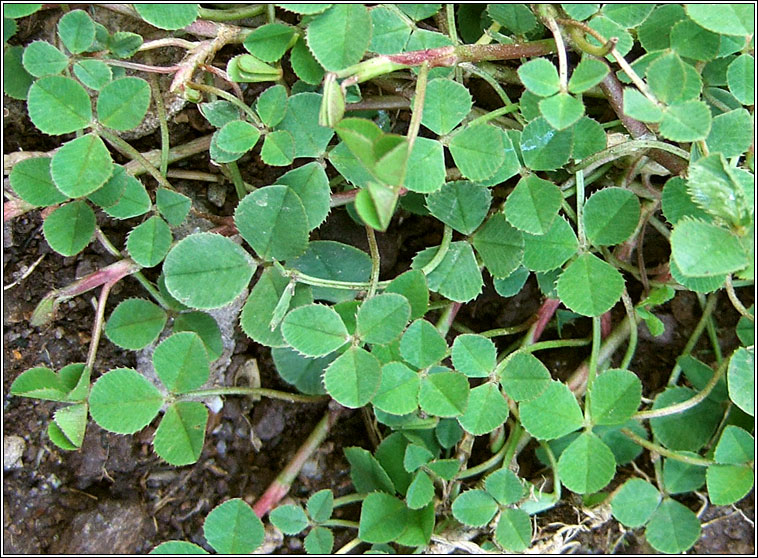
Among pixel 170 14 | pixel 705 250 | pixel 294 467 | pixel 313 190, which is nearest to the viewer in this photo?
pixel 705 250

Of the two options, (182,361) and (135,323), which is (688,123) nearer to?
(182,361)

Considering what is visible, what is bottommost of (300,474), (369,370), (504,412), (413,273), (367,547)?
(367,547)

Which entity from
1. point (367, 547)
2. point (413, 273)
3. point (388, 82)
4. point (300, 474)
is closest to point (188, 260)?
point (413, 273)

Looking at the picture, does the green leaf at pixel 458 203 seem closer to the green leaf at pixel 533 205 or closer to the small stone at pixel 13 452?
the green leaf at pixel 533 205

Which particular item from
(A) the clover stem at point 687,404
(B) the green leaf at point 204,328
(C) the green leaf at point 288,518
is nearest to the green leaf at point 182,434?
(B) the green leaf at point 204,328

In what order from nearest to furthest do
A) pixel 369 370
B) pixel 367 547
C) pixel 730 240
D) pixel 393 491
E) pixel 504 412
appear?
pixel 730 240 < pixel 369 370 < pixel 504 412 < pixel 393 491 < pixel 367 547

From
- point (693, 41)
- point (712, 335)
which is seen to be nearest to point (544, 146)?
point (693, 41)

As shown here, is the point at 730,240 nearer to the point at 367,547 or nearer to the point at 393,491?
the point at 393,491

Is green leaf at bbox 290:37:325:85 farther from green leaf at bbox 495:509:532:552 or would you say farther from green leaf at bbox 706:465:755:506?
green leaf at bbox 706:465:755:506
